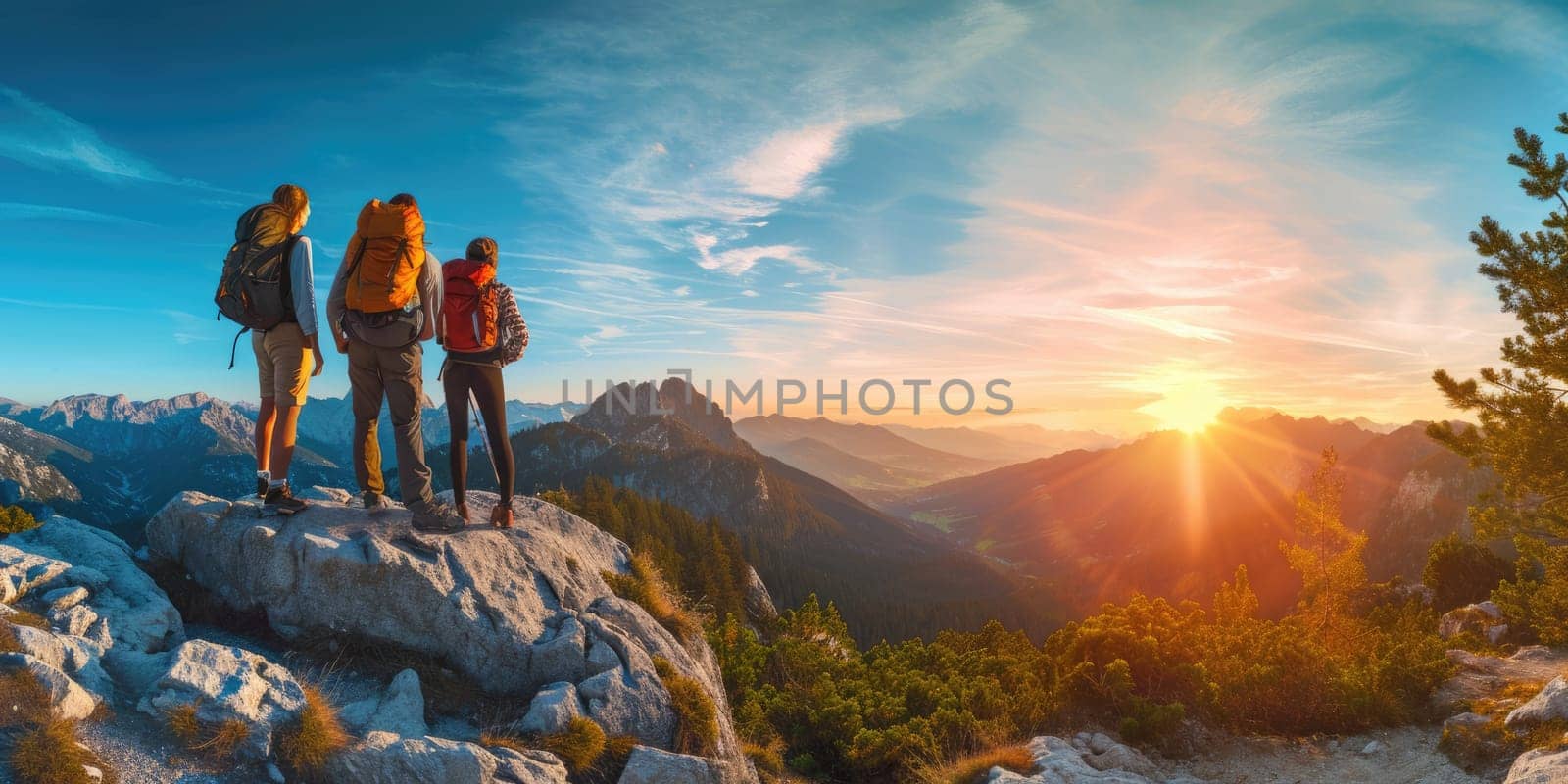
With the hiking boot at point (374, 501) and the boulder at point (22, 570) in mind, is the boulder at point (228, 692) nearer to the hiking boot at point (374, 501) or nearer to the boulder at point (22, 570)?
the boulder at point (22, 570)

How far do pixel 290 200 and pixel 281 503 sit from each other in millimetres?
4249

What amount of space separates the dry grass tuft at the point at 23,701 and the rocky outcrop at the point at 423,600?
263 cm

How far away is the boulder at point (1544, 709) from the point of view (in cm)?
1298

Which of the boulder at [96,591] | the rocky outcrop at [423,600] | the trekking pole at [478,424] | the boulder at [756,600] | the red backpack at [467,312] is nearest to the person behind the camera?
the boulder at [96,591]

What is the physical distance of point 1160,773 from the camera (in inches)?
575

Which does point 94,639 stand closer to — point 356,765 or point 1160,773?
point 356,765

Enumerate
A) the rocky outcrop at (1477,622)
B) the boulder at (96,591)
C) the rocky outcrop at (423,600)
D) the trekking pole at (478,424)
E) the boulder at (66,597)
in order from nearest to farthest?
the boulder at (96,591) → the boulder at (66,597) → the rocky outcrop at (423,600) → the trekking pole at (478,424) → the rocky outcrop at (1477,622)

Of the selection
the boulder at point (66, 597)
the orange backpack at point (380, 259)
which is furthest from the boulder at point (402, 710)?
the orange backpack at point (380, 259)

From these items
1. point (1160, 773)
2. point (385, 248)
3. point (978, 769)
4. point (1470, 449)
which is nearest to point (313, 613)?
point (385, 248)

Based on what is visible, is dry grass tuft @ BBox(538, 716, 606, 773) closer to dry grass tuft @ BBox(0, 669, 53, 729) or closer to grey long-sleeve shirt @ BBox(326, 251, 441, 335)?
dry grass tuft @ BBox(0, 669, 53, 729)

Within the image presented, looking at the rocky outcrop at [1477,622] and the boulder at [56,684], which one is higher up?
the boulder at [56,684]

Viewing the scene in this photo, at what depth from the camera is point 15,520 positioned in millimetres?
9680

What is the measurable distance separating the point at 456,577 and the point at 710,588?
4188cm

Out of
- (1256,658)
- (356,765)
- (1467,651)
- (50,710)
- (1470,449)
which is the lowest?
(1467,651)
